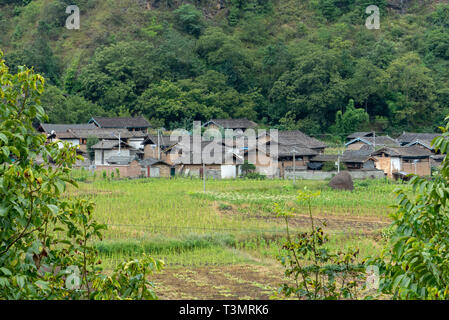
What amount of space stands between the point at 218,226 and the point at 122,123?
72.9 feet

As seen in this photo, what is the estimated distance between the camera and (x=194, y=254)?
12445mm

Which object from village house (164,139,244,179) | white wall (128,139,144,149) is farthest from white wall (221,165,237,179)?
white wall (128,139,144,149)

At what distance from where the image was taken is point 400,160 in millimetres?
27547

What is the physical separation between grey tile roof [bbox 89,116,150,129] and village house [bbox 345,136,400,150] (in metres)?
13.6

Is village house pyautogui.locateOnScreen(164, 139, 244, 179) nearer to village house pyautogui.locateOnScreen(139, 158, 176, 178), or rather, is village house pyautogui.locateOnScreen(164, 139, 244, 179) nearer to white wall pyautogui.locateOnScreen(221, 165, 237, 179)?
white wall pyautogui.locateOnScreen(221, 165, 237, 179)

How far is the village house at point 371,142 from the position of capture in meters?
32.7

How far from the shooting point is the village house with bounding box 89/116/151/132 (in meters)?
35.4

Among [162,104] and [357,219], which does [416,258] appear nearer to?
[357,219]

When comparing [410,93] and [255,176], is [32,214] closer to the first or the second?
[255,176]

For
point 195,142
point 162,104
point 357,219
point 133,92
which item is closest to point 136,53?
point 133,92

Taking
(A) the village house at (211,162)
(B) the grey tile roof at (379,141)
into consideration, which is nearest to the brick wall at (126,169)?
(A) the village house at (211,162)

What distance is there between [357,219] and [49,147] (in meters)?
14.7

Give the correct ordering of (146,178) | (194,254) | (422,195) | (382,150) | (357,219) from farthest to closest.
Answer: (382,150) → (146,178) → (357,219) → (194,254) → (422,195)

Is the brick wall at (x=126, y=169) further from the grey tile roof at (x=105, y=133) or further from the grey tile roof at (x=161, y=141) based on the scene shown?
the grey tile roof at (x=105, y=133)
